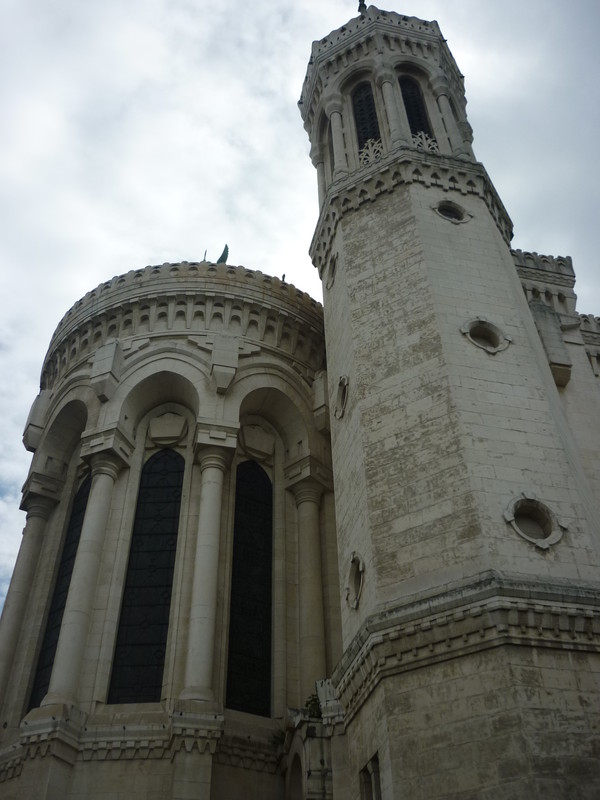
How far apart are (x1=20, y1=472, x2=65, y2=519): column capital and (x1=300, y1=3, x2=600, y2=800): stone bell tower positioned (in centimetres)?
814

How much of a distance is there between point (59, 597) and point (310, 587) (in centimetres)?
592

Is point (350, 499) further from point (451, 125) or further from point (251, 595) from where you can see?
point (451, 125)

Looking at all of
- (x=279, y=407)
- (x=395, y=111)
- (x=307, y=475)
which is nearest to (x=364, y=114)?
(x=395, y=111)

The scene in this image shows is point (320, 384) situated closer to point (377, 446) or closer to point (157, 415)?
point (157, 415)

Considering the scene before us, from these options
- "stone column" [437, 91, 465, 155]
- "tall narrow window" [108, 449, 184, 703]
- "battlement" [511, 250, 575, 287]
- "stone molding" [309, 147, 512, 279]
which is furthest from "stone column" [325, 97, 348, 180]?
"tall narrow window" [108, 449, 184, 703]

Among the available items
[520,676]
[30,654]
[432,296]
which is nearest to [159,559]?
[30,654]

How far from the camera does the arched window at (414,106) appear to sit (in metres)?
21.8

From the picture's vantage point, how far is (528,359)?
14859mm

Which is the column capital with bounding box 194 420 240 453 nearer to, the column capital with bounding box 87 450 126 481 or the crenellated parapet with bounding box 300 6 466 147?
the column capital with bounding box 87 450 126 481

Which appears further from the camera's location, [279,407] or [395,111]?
[279,407]

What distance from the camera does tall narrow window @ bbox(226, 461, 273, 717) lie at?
57.0ft

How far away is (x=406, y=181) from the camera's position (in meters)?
18.4

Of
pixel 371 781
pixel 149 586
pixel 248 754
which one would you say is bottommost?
pixel 371 781

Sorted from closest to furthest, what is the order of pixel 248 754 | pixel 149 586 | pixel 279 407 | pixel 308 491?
pixel 248 754 < pixel 149 586 < pixel 308 491 < pixel 279 407
